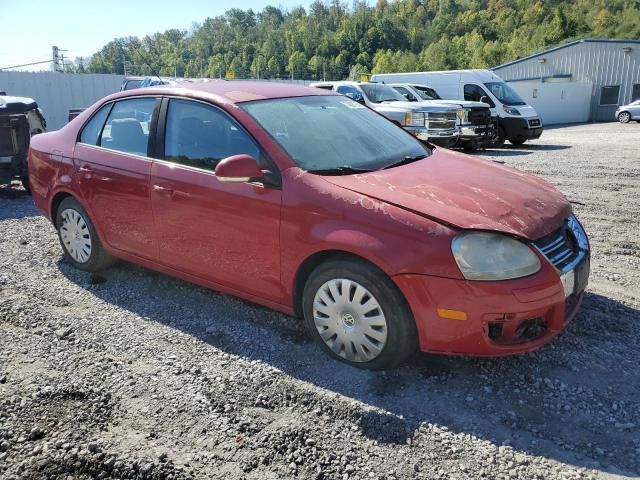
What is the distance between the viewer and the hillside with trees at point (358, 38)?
8762 centimetres

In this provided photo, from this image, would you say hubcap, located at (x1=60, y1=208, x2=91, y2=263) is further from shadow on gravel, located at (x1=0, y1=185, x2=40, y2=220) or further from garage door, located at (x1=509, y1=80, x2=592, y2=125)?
garage door, located at (x1=509, y1=80, x2=592, y2=125)

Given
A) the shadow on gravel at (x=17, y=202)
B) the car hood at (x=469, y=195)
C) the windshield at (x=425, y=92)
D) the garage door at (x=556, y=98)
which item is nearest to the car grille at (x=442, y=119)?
the windshield at (x=425, y=92)

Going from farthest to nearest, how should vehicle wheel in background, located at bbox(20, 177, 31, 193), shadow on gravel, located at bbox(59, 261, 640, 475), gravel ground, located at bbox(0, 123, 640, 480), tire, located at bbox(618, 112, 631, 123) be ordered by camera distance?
1. tire, located at bbox(618, 112, 631, 123)
2. vehicle wheel in background, located at bbox(20, 177, 31, 193)
3. shadow on gravel, located at bbox(59, 261, 640, 475)
4. gravel ground, located at bbox(0, 123, 640, 480)

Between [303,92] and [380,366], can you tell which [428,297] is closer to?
[380,366]

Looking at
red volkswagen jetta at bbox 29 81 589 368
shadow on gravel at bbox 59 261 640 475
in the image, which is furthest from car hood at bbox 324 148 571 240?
shadow on gravel at bbox 59 261 640 475

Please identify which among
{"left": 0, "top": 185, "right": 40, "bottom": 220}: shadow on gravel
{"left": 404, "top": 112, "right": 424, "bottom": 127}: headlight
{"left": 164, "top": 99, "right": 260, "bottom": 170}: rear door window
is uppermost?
{"left": 164, "top": 99, "right": 260, "bottom": 170}: rear door window

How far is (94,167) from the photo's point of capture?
4.57 metres

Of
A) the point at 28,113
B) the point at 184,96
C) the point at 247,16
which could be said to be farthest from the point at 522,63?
the point at 247,16

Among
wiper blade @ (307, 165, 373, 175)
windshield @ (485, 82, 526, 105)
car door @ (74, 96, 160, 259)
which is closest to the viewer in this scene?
wiper blade @ (307, 165, 373, 175)

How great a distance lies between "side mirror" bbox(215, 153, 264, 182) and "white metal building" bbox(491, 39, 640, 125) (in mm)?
32456

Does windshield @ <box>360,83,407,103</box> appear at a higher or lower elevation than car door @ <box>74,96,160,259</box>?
higher

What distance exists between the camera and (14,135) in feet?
27.9

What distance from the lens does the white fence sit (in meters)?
19.5

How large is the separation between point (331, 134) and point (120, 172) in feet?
5.72
